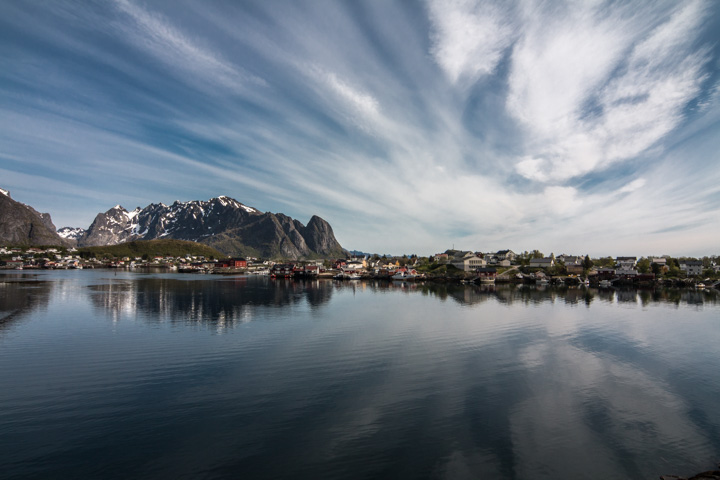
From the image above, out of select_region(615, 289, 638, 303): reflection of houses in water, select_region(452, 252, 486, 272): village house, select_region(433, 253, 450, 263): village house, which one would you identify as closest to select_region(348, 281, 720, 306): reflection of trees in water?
select_region(615, 289, 638, 303): reflection of houses in water

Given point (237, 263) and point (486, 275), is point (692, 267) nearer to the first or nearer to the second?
point (486, 275)

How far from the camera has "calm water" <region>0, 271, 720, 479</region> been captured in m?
10.9

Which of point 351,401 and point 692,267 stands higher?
point 692,267

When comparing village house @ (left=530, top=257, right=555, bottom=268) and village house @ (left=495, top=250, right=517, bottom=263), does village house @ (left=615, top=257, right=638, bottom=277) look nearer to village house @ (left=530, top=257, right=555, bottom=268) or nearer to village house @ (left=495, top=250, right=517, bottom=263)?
village house @ (left=530, top=257, right=555, bottom=268)

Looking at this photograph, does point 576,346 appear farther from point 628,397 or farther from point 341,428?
point 341,428

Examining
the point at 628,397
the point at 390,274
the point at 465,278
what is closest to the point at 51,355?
the point at 628,397

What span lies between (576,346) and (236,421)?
26.8 meters

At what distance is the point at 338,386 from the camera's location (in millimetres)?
17391

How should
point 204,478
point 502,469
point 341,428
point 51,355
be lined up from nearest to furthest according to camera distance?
point 204,478
point 502,469
point 341,428
point 51,355

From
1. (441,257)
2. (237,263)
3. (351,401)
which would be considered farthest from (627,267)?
(237,263)

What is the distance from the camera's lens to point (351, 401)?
15.6 m

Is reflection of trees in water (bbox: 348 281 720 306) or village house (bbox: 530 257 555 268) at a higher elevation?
village house (bbox: 530 257 555 268)

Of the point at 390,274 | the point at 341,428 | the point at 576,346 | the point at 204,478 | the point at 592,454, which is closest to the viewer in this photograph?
the point at 204,478

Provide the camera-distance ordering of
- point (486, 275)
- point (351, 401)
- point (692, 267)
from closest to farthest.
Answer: point (351, 401)
point (486, 275)
point (692, 267)
